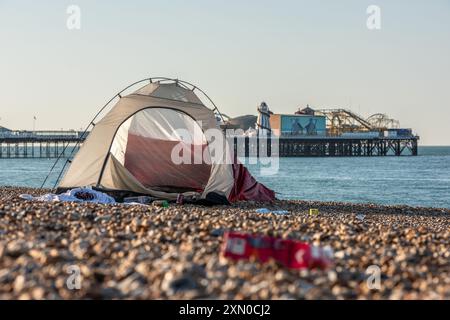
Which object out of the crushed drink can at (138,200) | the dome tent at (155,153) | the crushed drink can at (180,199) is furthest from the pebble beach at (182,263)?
the dome tent at (155,153)

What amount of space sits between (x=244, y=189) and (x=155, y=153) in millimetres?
2162

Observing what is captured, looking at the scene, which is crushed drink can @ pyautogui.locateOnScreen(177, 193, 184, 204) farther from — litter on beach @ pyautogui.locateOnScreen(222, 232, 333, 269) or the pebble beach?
litter on beach @ pyautogui.locateOnScreen(222, 232, 333, 269)

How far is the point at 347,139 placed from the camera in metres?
85.1

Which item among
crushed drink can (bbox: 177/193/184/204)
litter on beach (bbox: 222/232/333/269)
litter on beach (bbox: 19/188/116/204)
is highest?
litter on beach (bbox: 222/232/333/269)

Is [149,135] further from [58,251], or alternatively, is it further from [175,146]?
[58,251]

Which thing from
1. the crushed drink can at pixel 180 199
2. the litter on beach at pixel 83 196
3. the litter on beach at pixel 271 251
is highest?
the litter on beach at pixel 271 251

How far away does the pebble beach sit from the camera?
160 inches

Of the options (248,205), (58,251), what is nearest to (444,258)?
(58,251)

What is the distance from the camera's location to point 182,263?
14.7 feet

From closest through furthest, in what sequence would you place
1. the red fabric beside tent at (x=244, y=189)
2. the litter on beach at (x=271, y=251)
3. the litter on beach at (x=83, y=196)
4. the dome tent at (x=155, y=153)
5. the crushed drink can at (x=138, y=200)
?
1. the litter on beach at (x=271, y=251)
2. the litter on beach at (x=83, y=196)
3. the crushed drink can at (x=138, y=200)
4. the dome tent at (x=155, y=153)
5. the red fabric beside tent at (x=244, y=189)

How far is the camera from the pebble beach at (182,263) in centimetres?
405

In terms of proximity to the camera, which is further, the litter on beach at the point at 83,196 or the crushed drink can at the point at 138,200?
the crushed drink can at the point at 138,200

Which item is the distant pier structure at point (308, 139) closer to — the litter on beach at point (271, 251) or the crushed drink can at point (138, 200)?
the crushed drink can at point (138, 200)

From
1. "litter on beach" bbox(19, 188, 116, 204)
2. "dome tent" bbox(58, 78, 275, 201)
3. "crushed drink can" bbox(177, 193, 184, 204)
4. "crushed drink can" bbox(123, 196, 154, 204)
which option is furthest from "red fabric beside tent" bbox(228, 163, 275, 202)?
"litter on beach" bbox(19, 188, 116, 204)
